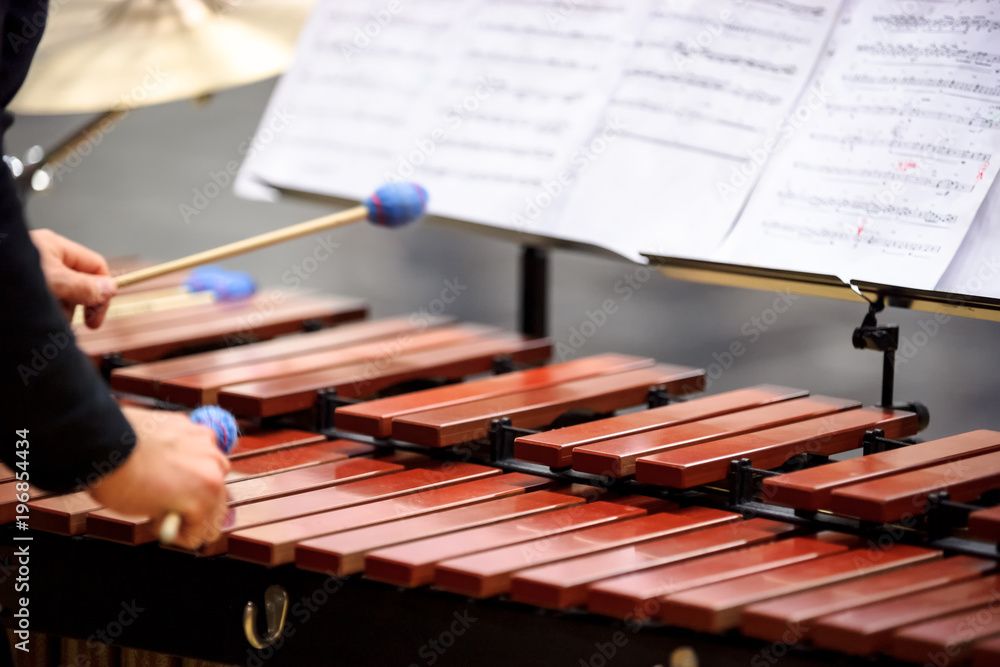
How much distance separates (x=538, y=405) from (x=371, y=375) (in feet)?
1.38

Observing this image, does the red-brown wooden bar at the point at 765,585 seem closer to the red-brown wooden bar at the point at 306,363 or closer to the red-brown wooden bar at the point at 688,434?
the red-brown wooden bar at the point at 688,434

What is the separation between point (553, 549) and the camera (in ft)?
5.66

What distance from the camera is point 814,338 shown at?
4.48 metres

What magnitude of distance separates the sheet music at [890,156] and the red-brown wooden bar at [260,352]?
842mm

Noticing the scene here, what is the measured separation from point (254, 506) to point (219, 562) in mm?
105

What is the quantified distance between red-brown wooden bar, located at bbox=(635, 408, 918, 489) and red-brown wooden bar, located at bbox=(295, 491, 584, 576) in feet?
0.53

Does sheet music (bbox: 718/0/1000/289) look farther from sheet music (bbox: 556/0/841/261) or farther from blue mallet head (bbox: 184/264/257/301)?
blue mallet head (bbox: 184/264/257/301)

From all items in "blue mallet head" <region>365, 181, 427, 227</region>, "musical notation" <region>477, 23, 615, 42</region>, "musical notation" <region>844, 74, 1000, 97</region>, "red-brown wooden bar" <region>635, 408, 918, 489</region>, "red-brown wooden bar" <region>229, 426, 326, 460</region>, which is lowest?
"red-brown wooden bar" <region>229, 426, 326, 460</region>

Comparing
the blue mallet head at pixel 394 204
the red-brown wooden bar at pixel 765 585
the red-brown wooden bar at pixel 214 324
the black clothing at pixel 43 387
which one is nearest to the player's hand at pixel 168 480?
the black clothing at pixel 43 387

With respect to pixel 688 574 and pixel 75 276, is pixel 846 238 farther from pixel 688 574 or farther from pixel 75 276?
pixel 75 276

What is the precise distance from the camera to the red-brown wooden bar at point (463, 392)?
221 centimetres

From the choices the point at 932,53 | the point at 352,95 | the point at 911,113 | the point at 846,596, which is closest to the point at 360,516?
the point at 846,596

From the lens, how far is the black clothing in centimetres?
140

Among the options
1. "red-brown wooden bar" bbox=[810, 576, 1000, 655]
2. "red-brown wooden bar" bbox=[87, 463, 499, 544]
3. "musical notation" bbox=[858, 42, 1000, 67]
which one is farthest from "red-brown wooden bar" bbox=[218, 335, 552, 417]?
"red-brown wooden bar" bbox=[810, 576, 1000, 655]
